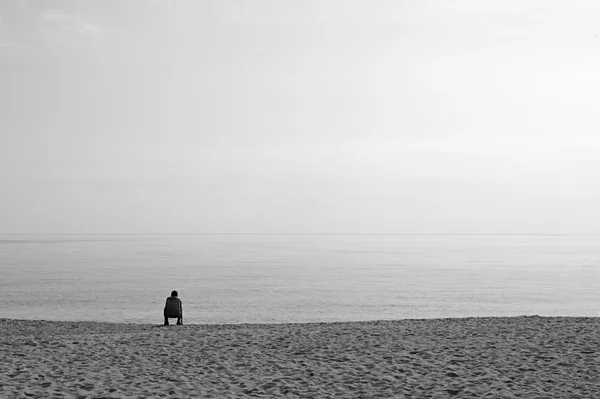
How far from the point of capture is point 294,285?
51.8m

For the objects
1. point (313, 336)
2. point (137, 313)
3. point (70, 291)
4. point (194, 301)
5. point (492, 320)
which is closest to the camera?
point (313, 336)

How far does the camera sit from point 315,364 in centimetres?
1189

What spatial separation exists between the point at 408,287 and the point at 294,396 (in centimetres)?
4205

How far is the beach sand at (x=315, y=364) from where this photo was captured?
10.0 metres

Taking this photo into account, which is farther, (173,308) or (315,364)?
(173,308)

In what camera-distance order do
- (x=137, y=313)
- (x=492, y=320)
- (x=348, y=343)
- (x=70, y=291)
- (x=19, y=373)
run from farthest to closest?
(x=70, y=291), (x=137, y=313), (x=492, y=320), (x=348, y=343), (x=19, y=373)

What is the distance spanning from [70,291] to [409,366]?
37.5m

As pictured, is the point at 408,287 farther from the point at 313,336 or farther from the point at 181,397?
the point at 181,397

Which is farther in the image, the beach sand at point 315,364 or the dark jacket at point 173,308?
the dark jacket at point 173,308

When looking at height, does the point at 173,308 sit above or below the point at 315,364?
above

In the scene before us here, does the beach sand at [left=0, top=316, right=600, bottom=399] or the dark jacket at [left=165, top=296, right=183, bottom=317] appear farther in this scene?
the dark jacket at [left=165, top=296, right=183, bottom=317]

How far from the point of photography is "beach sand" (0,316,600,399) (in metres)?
10.0

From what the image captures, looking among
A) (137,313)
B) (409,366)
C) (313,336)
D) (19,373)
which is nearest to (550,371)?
(409,366)

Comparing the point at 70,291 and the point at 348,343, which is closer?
the point at 348,343
